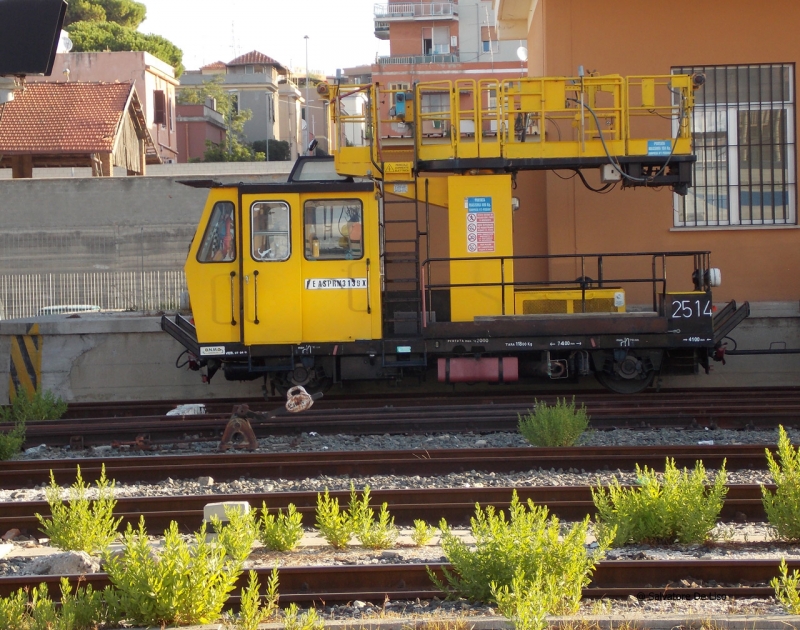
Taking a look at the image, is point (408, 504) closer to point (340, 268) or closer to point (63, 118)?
point (340, 268)

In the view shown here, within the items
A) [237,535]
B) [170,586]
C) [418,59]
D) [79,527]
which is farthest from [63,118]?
[170,586]

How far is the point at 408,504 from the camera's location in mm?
7777

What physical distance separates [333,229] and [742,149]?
303 inches

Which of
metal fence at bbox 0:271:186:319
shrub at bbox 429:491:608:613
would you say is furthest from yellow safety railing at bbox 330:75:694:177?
metal fence at bbox 0:271:186:319

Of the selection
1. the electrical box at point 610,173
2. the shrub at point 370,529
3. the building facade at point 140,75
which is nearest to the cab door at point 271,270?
the electrical box at point 610,173

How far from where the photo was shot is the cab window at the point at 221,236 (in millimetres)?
12516

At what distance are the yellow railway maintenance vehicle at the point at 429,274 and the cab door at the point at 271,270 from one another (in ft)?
0.06

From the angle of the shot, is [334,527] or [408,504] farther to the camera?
[408,504]

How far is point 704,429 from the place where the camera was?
426 inches

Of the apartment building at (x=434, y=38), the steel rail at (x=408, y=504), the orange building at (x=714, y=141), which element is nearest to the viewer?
the steel rail at (x=408, y=504)

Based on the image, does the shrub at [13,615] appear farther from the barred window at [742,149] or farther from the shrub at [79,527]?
the barred window at [742,149]

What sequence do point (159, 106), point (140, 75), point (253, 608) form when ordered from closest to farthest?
point (253, 608)
point (140, 75)
point (159, 106)

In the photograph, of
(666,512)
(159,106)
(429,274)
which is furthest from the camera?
(159,106)

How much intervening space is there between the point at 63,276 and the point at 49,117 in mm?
21145
